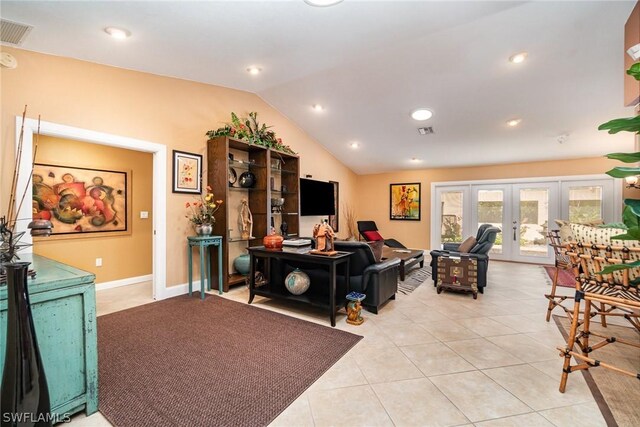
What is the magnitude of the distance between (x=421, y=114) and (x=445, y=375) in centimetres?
381

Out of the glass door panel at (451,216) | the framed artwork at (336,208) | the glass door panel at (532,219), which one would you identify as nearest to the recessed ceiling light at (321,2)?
the framed artwork at (336,208)

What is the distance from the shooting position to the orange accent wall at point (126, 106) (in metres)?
2.46

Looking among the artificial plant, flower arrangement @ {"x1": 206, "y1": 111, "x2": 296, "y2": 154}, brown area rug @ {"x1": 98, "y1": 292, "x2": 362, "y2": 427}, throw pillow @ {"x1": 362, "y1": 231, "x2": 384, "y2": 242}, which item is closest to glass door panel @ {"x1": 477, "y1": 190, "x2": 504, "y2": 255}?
throw pillow @ {"x1": 362, "y1": 231, "x2": 384, "y2": 242}

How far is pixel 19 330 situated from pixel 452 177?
7429 millimetres

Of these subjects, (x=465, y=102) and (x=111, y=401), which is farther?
(x=465, y=102)

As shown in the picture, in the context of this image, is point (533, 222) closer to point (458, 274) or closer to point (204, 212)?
point (458, 274)

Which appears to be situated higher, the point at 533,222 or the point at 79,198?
the point at 79,198

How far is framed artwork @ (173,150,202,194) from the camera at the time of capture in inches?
144

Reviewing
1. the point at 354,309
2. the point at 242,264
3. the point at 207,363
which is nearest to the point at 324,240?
the point at 354,309

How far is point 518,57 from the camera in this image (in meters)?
3.08

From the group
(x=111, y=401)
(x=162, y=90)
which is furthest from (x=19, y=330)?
(x=162, y=90)

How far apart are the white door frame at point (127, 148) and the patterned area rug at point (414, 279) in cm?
331

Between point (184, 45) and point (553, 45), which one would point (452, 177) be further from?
point (184, 45)

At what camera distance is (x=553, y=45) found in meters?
2.88
